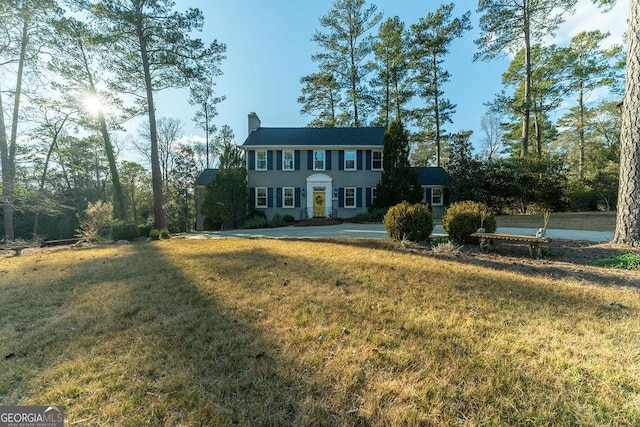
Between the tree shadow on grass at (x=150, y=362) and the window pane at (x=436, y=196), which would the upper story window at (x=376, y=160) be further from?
the tree shadow on grass at (x=150, y=362)

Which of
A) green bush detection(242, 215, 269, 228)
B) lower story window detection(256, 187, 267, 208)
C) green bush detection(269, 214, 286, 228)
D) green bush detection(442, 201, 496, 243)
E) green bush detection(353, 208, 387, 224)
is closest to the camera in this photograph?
green bush detection(442, 201, 496, 243)

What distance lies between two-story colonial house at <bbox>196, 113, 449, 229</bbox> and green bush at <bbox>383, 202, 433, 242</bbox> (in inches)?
413

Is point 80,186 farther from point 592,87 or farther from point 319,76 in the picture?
point 592,87

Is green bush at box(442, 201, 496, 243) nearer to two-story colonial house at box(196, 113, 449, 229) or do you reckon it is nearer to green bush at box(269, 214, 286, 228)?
green bush at box(269, 214, 286, 228)

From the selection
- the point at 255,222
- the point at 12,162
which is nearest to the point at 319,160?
the point at 255,222

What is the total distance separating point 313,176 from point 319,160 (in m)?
1.26

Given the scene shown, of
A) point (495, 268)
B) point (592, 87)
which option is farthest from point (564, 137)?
point (495, 268)

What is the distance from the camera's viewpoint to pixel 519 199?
17.6 meters

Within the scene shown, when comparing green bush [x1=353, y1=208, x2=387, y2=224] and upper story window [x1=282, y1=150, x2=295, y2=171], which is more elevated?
upper story window [x1=282, y1=150, x2=295, y2=171]

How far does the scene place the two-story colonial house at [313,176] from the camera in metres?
18.1

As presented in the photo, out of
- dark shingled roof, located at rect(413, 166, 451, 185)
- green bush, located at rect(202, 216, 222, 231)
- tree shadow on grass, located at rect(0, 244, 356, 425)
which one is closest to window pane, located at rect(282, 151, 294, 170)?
green bush, located at rect(202, 216, 222, 231)

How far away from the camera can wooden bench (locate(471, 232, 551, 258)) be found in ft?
20.3

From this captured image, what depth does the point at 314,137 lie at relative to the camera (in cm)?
1933

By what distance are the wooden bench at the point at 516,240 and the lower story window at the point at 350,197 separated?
11.5 meters
